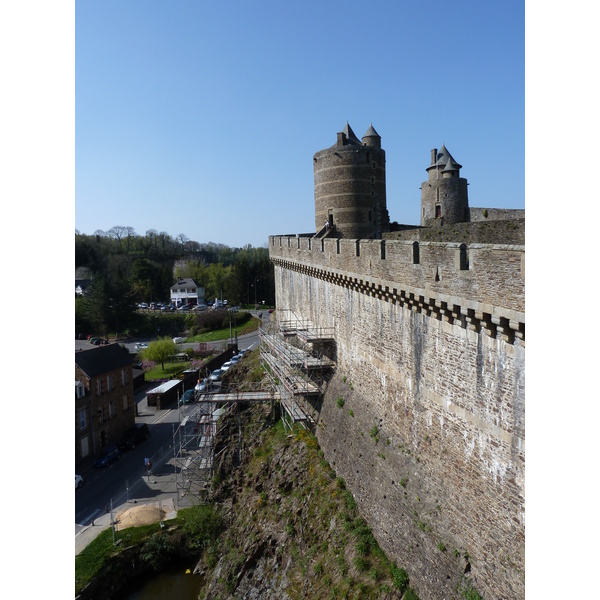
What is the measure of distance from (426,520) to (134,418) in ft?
82.6

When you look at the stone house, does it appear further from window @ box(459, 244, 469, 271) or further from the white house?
the white house

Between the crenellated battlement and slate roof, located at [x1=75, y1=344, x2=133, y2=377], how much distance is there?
19.4 m

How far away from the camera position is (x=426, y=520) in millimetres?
9930

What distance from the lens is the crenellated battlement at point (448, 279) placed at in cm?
714

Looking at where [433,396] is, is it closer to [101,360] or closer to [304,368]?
[304,368]

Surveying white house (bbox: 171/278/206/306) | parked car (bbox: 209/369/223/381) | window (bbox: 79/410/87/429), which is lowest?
window (bbox: 79/410/87/429)

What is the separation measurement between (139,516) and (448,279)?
16.9 m

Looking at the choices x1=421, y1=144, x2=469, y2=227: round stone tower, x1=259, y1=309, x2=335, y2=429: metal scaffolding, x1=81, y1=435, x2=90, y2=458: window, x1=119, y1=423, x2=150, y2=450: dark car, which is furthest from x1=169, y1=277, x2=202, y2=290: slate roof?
x1=259, y1=309, x2=335, y2=429: metal scaffolding

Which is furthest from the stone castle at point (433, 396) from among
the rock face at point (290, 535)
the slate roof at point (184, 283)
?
the slate roof at point (184, 283)

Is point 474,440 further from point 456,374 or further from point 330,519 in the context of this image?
point 330,519

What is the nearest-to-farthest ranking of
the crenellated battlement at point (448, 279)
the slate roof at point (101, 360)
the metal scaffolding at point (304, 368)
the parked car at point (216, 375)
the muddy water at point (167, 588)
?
the crenellated battlement at point (448, 279) < the metal scaffolding at point (304, 368) < the muddy water at point (167, 588) < the slate roof at point (101, 360) < the parked car at point (216, 375)

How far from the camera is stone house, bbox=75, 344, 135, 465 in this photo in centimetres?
2659

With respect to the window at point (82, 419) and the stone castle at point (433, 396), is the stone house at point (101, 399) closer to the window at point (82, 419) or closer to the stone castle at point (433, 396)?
the window at point (82, 419)

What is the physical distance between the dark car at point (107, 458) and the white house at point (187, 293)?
48.2 meters
